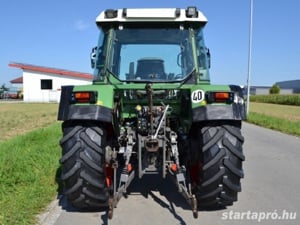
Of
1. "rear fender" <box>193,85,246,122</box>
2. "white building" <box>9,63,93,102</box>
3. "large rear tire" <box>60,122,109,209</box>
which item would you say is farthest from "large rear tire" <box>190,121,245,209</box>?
"white building" <box>9,63,93,102</box>

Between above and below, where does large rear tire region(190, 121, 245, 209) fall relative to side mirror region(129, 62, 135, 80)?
below

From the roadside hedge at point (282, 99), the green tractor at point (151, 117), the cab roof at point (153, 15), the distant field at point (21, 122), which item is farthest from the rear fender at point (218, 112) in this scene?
the roadside hedge at point (282, 99)

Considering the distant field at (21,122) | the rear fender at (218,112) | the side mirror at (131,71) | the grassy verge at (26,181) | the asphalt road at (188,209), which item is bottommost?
the distant field at (21,122)

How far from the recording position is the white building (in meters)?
44.4

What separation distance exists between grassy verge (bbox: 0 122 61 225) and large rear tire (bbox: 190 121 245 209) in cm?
201

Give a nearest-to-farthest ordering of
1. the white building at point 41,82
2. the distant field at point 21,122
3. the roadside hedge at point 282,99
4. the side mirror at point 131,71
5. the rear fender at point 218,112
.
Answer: the rear fender at point 218,112 → the side mirror at point 131,71 → the distant field at point 21,122 → the white building at point 41,82 → the roadside hedge at point 282,99

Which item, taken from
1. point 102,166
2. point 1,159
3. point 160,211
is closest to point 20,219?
point 102,166

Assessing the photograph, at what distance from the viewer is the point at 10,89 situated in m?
62.5

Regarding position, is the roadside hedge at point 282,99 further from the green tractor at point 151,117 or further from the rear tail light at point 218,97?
the rear tail light at point 218,97

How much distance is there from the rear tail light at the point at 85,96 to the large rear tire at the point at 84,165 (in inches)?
12.5

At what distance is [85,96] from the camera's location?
4.34 m

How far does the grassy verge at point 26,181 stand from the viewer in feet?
14.4

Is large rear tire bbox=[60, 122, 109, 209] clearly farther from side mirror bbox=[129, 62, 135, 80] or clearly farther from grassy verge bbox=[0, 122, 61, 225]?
side mirror bbox=[129, 62, 135, 80]

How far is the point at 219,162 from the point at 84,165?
Answer: 5.08ft
